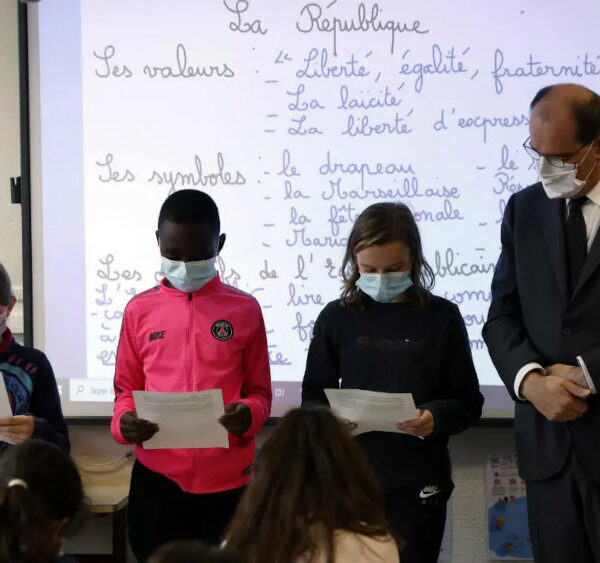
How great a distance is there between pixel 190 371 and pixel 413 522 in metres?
0.71

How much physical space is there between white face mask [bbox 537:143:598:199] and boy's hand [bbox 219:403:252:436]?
95cm

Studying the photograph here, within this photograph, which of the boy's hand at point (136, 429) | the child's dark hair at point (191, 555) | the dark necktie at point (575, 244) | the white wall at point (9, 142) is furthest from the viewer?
the white wall at point (9, 142)

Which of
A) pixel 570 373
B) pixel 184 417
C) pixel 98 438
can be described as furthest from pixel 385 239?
pixel 98 438

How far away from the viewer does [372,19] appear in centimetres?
288

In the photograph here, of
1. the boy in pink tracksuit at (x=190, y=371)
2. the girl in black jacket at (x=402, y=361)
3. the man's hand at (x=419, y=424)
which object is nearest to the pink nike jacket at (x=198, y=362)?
the boy in pink tracksuit at (x=190, y=371)

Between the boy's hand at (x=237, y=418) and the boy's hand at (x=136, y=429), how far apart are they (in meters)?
0.18

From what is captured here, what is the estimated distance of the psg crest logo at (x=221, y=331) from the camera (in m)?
2.27

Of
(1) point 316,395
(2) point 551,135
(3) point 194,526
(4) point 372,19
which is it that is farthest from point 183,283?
(4) point 372,19

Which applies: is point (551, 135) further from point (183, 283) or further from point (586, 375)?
point (183, 283)

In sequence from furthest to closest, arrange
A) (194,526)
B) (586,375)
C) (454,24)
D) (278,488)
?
(454,24), (194,526), (586,375), (278,488)

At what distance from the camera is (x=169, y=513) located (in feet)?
7.15

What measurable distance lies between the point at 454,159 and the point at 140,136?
3.70 feet

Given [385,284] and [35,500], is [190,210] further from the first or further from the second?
[35,500]

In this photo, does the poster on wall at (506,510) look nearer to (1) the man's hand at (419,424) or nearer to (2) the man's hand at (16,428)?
(1) the man's hand at (419,424)
